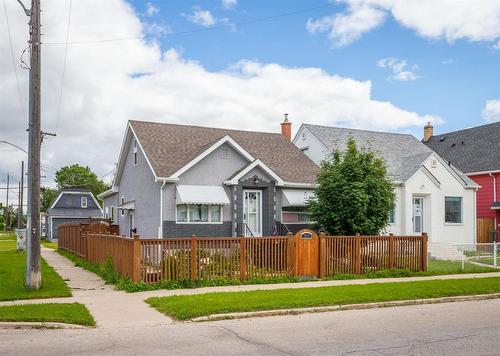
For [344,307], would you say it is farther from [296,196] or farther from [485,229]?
[485,229]

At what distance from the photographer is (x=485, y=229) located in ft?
107

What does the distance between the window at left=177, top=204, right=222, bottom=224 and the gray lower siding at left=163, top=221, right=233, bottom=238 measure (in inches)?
8.1

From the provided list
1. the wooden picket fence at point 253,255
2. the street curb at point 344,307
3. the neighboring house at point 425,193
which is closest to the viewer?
the street curb at point 344,307

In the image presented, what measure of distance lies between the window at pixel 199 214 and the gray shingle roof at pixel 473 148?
19379 millimetres

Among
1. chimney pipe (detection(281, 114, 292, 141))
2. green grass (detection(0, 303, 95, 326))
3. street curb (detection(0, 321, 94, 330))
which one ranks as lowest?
street curb (detection(0, 321, 94, 330))

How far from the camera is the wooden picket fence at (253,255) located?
15.0 meters

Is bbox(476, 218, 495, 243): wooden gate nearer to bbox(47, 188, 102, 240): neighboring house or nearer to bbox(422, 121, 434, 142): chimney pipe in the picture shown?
bbox(422, 121, 434, 142): chimney pipe

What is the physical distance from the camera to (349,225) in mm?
20719

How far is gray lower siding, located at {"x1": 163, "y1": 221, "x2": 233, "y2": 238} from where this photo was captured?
2170cm

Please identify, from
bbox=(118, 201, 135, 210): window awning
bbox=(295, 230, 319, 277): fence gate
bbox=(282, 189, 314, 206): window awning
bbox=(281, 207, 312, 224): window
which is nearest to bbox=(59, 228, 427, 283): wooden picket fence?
bbox=(295, 230, 319, 277): fence gate

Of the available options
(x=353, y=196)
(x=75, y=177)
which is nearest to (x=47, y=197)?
(x=75, y=177)

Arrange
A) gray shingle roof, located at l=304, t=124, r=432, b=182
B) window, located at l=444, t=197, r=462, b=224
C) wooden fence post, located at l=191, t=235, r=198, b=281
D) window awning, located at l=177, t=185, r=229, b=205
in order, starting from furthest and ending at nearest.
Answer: window, located at l=444, t=197, r=462, b=224, gray shingle roof, located at l=304, t=124, r=432, b=182, window awning, located at l=177, t=185, r=229, b=205, wooden fence post, located at l=191, t=235, r=198, b=281

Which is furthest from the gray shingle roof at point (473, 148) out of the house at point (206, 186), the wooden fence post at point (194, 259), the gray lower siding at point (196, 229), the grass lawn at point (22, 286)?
the grass lawn at point (22, 286)

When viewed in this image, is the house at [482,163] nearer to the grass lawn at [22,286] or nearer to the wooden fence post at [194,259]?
the wooden fence post at [194,259]
